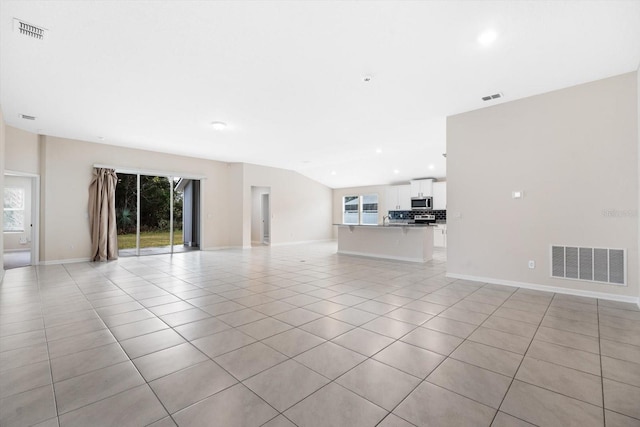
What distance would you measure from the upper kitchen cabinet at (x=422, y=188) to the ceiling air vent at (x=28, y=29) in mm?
9537

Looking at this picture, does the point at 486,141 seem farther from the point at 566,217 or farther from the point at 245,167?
the point at 245,167

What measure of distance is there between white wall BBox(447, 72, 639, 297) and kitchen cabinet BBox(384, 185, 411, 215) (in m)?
5.53

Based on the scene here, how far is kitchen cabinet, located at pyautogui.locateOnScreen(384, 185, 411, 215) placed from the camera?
10.5 metres

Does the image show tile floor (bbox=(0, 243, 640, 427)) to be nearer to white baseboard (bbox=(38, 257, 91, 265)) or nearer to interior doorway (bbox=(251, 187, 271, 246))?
white baseboard (bbox=(38, 257, 91, 265))

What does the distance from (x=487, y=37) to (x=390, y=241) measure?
16.9 ft

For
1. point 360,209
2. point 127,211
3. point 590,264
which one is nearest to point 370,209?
point 360,209

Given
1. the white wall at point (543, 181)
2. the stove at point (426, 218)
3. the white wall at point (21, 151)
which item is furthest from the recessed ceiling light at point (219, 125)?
the stove at point (426, 218)

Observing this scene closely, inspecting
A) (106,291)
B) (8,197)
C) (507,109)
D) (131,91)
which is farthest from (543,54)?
(8,197)

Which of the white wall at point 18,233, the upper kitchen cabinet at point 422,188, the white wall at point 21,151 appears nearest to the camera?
the white wall at point 21,151

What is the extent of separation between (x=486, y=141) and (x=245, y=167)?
725cm

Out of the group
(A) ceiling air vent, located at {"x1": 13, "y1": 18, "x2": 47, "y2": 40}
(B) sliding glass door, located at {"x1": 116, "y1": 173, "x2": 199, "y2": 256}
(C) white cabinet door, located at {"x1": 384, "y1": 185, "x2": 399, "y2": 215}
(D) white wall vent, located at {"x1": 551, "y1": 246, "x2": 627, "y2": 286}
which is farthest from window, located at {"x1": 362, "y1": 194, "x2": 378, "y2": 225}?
(A) ceiling air vent, located at {"x1": 13, "y1": 18, "x2": 47, "y2": 40}

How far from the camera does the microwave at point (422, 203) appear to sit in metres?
9.80

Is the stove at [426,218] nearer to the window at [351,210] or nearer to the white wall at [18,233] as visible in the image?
the window at [351,210]

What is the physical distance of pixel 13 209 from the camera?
810 centimetres
